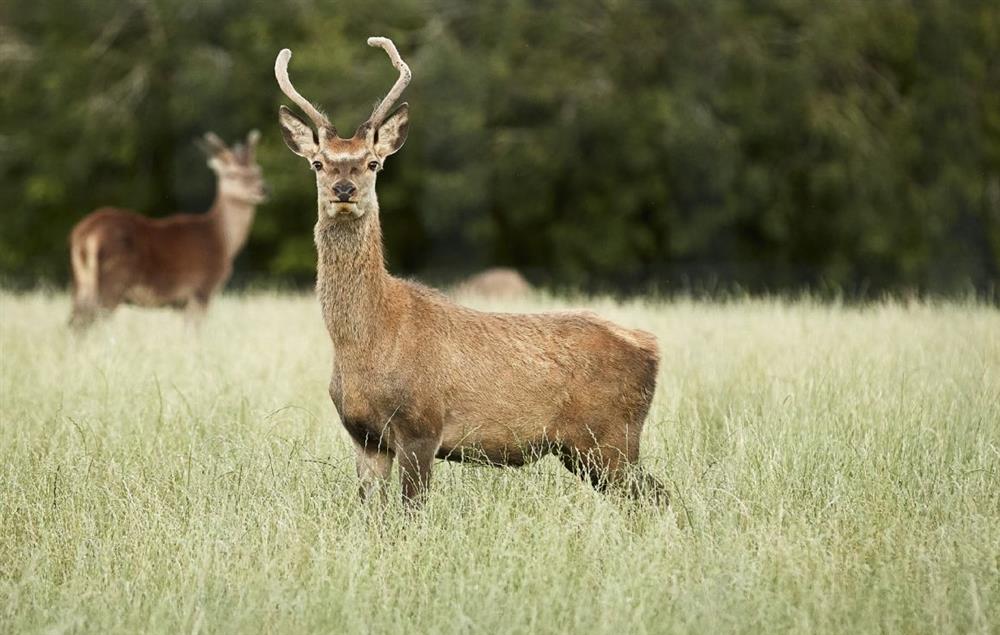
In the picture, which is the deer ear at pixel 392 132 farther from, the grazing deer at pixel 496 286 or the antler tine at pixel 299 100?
the grazing deer at pixel 496 286

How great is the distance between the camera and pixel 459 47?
22.2m

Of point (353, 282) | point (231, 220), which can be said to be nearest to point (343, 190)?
point (353, 282)

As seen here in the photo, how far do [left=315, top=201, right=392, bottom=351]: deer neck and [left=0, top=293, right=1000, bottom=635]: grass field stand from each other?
26.7 inches

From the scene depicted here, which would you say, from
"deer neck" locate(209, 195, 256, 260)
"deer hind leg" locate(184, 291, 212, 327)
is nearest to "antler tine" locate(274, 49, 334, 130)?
"deer hind leg" locate(184, 291, 212, 327)

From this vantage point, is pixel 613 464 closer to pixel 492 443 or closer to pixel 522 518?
pixel 492 443

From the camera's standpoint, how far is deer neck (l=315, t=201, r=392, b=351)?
18.7 ft

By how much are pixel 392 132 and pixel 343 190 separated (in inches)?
21.6

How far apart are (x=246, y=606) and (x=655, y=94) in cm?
1745

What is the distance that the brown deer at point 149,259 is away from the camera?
1220 cm

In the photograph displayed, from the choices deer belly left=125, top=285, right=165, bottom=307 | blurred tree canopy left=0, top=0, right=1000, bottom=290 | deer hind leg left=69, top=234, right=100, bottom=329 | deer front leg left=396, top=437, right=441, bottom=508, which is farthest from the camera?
blurred tree canopy left=0, top=0, right=1000, bottom=290

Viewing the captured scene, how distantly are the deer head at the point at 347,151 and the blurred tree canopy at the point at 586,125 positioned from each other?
14.9 metres

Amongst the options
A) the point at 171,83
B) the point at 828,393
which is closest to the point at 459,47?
the point at 171,83

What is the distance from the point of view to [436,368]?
5711 millimetres

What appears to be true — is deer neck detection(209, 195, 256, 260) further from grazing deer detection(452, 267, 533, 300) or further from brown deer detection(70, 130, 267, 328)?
grazing deer detection(452, 267, 533, 300)
